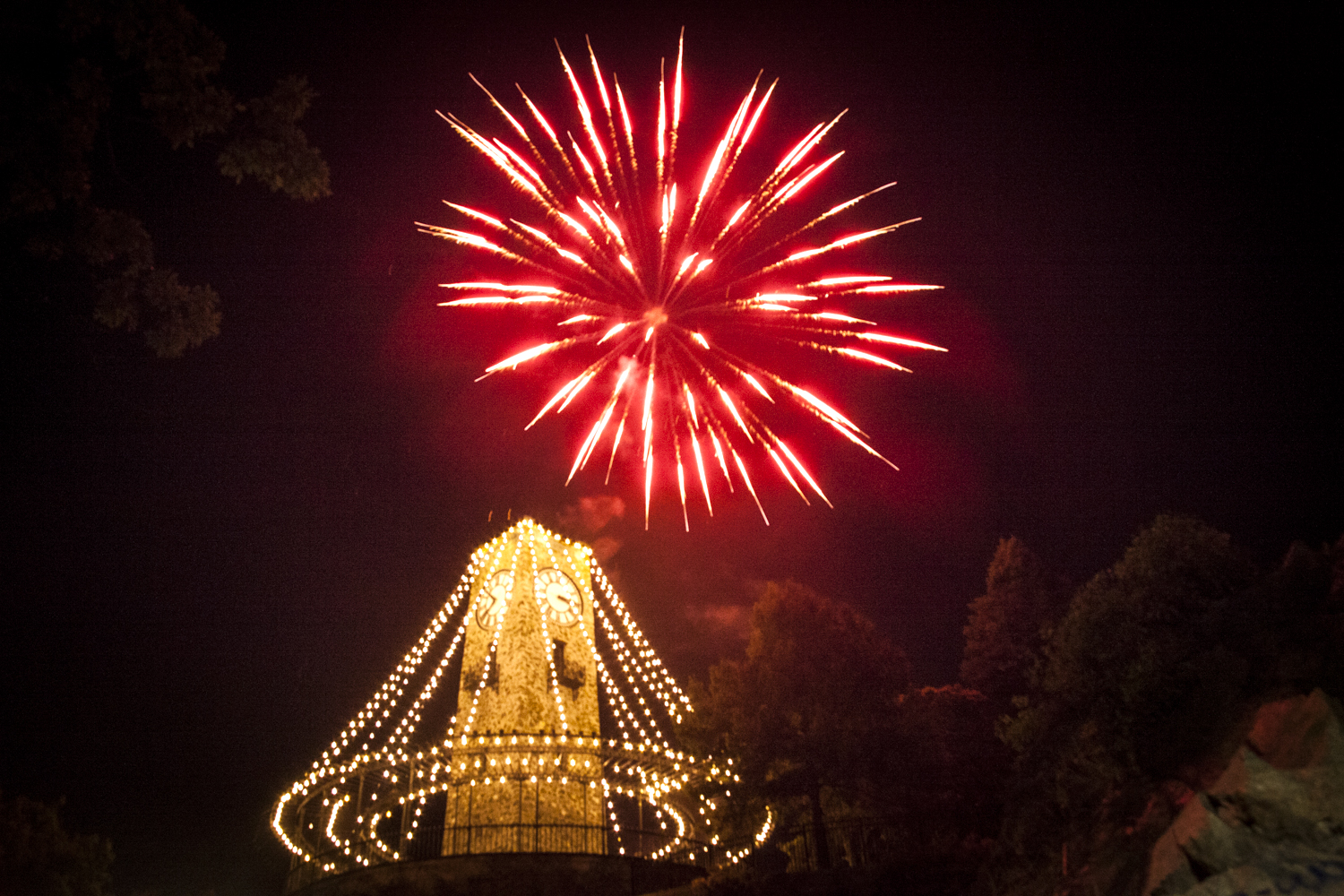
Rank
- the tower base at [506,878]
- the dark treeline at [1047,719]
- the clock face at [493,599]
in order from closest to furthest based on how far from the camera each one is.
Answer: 1. the dark treeline at [1047,719]
2. the tower base at [506,878]
3. the clock face at [493,599]

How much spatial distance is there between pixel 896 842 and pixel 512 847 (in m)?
9.71

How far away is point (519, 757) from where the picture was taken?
19.8 meters

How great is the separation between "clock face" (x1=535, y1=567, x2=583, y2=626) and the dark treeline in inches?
216

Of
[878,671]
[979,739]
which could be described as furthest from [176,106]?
[979,739]

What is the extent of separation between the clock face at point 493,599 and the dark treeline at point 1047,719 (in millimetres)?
6839

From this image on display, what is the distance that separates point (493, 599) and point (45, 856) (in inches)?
511

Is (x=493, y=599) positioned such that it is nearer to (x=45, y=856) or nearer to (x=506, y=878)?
(x=506, y=878)

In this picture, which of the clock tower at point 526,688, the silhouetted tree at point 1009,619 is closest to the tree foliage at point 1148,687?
the silhouetted tree at point 1009,619

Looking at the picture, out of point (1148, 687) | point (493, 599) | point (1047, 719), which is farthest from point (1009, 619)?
point (493, 599)

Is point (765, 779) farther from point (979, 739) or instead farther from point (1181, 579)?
point (1181, 579)

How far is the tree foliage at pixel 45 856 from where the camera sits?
63.2ft

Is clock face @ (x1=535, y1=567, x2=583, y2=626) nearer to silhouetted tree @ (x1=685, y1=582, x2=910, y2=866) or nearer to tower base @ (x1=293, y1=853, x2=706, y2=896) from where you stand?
silhouetted tree @ (x1=685, y1=582, x2=910, y2=866)

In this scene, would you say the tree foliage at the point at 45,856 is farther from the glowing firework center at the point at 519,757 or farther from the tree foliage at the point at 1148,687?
the tree foliage at the point at 1148,687

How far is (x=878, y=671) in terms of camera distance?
19.5m
